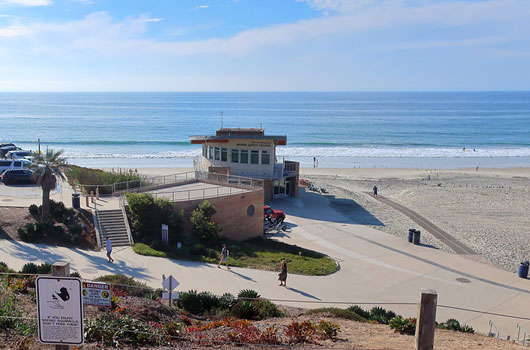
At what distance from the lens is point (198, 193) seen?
26.4 metres

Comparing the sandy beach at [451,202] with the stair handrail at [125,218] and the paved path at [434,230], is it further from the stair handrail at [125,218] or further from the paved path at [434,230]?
the stair handrail at [125,218]

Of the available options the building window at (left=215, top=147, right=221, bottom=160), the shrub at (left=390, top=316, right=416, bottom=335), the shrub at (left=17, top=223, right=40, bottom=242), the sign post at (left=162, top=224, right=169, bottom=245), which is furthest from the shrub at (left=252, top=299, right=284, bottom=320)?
the building window at (left=215, top=147, right=221, bottom=160)

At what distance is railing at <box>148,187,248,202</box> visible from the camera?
25.1 meters

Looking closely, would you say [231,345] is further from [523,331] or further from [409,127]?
[409,127]

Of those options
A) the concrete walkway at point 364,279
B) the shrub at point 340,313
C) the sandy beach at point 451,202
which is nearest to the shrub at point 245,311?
the shrub at point 340,313

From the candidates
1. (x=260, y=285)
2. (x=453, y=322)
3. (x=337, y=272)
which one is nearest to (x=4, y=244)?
(x=260, y=285)

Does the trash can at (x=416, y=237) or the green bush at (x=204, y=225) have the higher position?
the green bush at (x=204, y=225)

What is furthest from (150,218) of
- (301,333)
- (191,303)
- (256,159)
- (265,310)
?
(256,159)

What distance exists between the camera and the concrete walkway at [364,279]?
1720 cm

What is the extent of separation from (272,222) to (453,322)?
16.4 metres

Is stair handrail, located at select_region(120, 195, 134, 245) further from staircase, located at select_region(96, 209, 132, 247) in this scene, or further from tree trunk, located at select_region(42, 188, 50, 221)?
tree trunk, located at select_region(42, 188, 50, 221)

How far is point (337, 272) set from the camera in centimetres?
2089

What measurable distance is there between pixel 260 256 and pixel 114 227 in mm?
7102

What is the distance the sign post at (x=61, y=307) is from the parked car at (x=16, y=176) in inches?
1119
